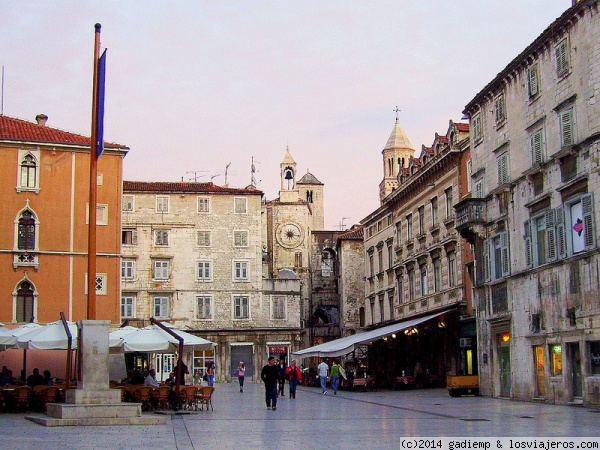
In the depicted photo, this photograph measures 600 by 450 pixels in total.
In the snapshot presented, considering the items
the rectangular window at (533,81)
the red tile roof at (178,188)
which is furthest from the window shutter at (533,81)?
the red tile roof at (178,188)

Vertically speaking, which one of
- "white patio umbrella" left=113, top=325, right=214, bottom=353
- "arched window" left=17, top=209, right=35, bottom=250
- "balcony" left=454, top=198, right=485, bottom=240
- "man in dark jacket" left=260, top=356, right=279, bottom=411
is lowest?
"man in dark jacket" left=260, top=356, right=279, bottom=411

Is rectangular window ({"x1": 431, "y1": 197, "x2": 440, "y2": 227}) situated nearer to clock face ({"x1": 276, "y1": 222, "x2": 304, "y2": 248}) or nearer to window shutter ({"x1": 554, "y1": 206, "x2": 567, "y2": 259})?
window shutter ({"x1": 554, "y1": 206, "x2": 567, "y2": 259})

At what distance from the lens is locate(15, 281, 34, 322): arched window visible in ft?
138

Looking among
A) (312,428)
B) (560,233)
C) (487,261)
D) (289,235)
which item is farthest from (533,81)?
(289,235)

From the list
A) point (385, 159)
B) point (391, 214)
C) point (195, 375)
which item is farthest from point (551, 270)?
point (385, 159)

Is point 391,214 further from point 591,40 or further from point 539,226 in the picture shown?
point 591,40

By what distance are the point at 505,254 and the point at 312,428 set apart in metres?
14.2

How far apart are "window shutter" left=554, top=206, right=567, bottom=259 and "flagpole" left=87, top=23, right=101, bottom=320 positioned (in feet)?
44.9

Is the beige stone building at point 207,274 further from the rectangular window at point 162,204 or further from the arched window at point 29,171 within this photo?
the arched window at point 29,171

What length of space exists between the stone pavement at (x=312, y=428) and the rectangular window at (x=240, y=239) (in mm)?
40308

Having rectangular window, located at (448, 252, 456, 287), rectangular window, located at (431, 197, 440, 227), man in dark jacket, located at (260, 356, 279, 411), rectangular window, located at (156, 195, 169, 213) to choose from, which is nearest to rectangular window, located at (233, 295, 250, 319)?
rectangular window, located at (156, 195, 169, 213)

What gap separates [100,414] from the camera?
21.1 meters

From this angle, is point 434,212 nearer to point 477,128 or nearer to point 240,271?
point 477,128

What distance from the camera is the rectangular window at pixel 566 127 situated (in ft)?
87.1
